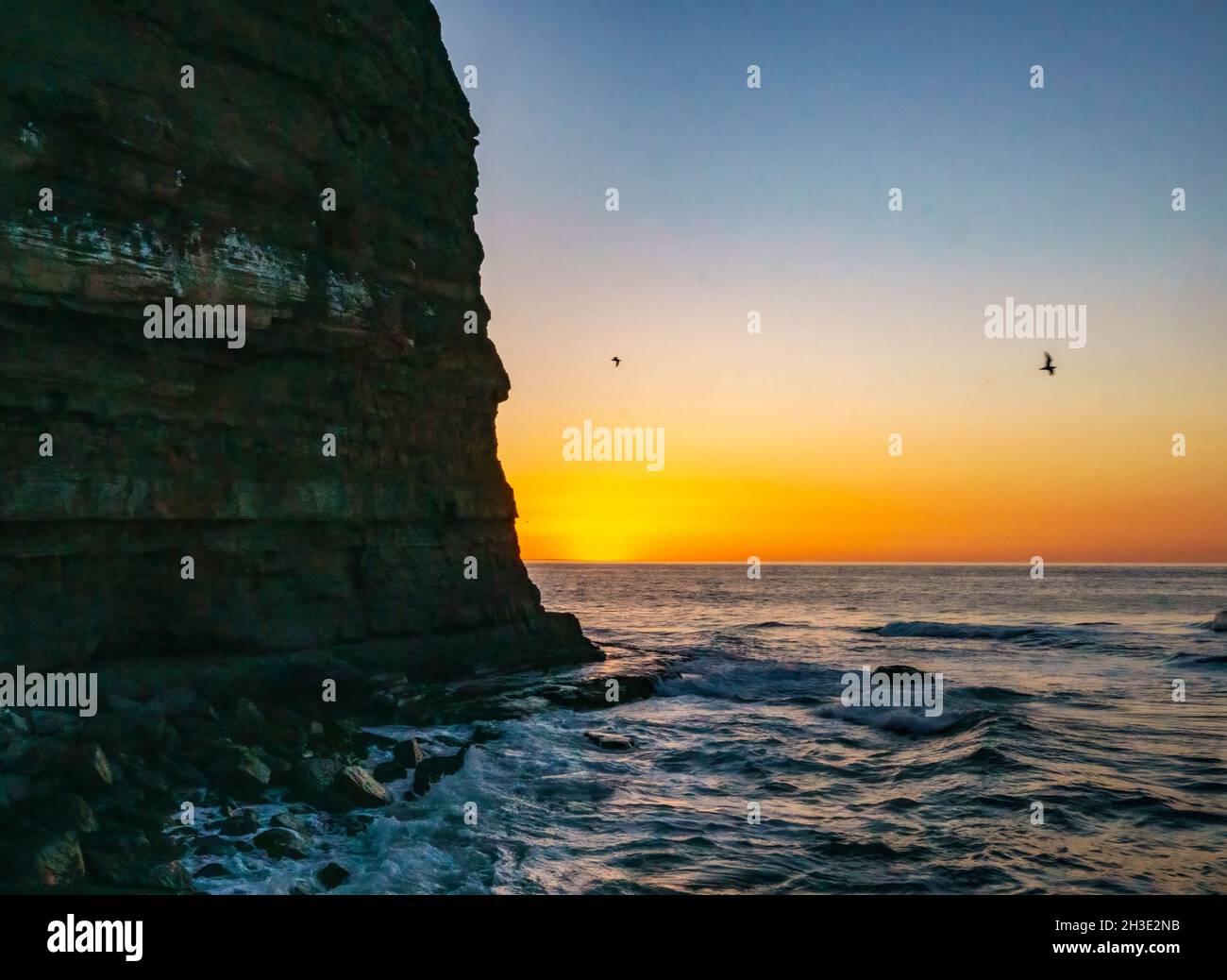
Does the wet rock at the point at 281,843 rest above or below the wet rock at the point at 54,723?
below

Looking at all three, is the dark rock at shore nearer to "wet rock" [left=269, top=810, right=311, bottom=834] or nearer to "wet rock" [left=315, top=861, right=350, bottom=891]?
"wet rock" [left=269, top=810, right=311, bottom=834]

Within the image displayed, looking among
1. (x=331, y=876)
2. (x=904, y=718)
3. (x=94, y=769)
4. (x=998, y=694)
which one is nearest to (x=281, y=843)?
(x=331, y=876)

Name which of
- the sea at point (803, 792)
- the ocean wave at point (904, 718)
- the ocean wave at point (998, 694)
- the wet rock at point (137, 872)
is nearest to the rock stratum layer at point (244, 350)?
the sea at point (803, 792)

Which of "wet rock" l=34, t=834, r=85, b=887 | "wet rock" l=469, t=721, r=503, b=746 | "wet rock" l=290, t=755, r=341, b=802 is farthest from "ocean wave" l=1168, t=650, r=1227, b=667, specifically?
"wet rock" l=34, t=834, r=85, b=887

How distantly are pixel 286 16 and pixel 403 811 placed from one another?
2108 centimetres

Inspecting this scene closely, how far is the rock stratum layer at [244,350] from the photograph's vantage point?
59.2ft

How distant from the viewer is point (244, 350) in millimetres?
22031

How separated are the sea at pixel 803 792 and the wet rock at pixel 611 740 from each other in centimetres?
23

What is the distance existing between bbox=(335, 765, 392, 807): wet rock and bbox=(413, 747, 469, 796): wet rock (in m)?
0.95

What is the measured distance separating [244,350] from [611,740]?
13625mm

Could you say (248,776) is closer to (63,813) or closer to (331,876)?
(63,813)

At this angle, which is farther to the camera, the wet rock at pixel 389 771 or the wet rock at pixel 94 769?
the wet rock at pixel 389 771

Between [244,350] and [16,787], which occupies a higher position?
[244,350]

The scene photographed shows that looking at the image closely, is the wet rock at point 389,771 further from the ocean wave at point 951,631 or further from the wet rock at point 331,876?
the ocean wave at point 951,631
